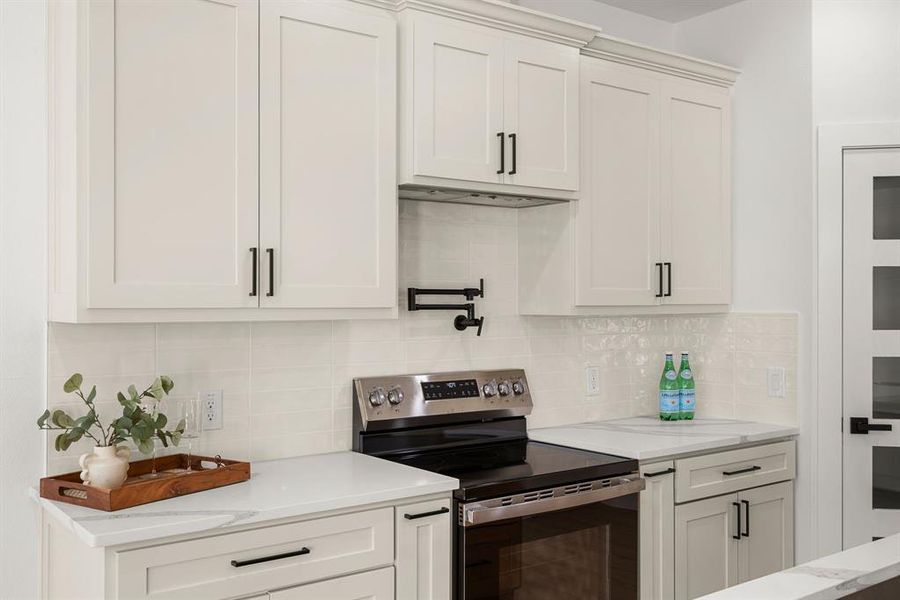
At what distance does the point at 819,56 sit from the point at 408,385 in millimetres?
2158

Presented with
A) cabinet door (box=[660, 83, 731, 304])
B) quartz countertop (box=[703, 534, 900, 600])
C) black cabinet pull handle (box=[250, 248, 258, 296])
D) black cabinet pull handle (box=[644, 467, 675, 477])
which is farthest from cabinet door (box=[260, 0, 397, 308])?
quartz countertop (box=[703, 534, 900, 600])

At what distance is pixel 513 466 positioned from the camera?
2.67 metres

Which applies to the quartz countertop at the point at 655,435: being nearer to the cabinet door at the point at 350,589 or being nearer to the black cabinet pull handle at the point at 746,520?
the black cabinet pull handle at the point at 746,520

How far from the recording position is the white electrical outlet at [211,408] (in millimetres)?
2496

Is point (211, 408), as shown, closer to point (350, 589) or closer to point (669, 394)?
point (350, 589)

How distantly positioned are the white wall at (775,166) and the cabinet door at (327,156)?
1.81 metres

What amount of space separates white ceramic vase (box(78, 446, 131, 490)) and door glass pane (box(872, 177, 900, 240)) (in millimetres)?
2886

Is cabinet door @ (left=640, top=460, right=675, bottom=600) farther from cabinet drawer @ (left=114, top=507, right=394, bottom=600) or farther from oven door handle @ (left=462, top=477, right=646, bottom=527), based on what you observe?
cabinet drawer @ (left=114, top=507, right=394, bottom=600)

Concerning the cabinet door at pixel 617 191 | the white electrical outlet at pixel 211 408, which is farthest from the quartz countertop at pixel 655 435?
the white electrical outlet at pixel 211 408

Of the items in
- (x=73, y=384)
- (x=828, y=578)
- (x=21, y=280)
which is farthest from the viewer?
(x=21, y=280)

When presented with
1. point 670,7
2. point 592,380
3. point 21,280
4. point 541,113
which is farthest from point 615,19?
point 21,280

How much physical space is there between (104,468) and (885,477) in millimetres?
2869

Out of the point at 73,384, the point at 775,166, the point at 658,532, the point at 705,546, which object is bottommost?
the point at 705,546

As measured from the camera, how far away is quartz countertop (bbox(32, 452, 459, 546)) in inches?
73.3
